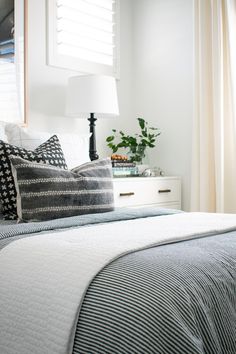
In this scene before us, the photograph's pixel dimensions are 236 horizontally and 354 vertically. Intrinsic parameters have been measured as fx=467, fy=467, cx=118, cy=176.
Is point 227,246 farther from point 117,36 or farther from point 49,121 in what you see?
point 117,36

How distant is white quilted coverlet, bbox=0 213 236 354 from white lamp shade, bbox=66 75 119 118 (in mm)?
1714

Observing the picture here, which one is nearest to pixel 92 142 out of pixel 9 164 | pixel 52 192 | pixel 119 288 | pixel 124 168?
pixel 124 168

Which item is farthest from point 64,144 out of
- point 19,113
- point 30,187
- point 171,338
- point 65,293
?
point 171,338

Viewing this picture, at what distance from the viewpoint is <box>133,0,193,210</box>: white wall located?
3.56m

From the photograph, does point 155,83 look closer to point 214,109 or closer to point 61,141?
point 214,109

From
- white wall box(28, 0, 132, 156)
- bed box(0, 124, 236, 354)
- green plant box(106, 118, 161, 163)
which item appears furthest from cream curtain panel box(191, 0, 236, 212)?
bed box(0, 124, 236, 354)

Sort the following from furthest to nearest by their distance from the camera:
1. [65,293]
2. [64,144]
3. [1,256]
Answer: [64,144] < [1,256] < [65,293]

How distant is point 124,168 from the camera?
3355 mm

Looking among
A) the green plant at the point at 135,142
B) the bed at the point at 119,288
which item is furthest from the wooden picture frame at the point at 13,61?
the bed at the point at 119,288

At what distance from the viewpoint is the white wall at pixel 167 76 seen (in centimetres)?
356

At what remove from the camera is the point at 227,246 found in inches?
51.5

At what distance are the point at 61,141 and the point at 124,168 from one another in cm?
107

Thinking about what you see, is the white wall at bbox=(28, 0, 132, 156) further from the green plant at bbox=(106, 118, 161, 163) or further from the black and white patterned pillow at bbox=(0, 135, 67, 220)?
the black and white patterned pillow at bbox=(0, 135, 67, 220)

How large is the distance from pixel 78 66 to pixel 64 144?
4.03 feet
